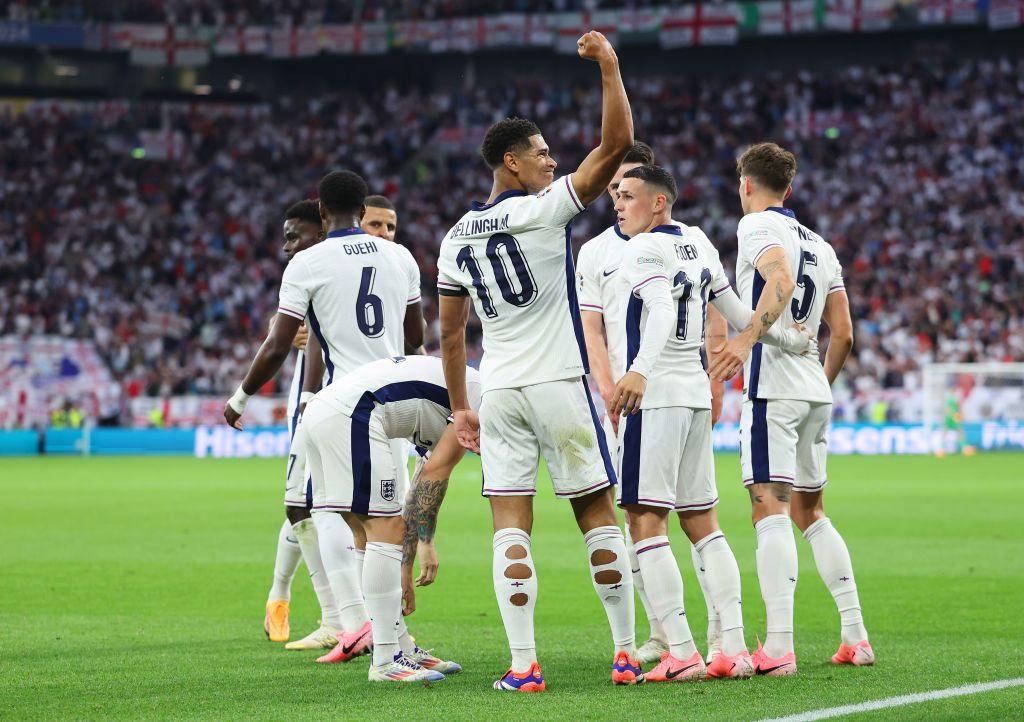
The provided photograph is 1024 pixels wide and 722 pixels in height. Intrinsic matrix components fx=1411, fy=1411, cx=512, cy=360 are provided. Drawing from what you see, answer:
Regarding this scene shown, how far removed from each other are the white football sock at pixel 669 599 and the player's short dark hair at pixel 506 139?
2.00 m

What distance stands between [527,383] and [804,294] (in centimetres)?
176

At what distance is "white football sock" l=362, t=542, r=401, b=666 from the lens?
679 centimetres

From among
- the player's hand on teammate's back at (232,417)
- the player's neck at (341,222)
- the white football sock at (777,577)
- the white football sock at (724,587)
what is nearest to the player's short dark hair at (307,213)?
the player's neck at (341,222)

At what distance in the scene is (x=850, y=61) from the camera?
4650 cm

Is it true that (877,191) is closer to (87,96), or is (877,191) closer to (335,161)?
(335,161)

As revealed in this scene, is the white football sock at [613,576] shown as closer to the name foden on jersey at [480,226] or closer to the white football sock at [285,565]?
the name foden on jersey at [480,226]

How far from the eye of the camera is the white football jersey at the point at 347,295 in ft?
25.2

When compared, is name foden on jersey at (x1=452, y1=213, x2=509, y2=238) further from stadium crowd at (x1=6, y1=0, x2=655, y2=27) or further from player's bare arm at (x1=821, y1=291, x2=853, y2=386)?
stadium crowd at (x1=6, y1=0, x2=655, y2=27)

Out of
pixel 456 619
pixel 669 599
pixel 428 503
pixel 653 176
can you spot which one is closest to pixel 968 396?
pixel 456 619

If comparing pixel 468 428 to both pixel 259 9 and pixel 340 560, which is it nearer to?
pixel 340 560

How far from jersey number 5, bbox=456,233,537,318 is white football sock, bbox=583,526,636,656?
44.4 inches

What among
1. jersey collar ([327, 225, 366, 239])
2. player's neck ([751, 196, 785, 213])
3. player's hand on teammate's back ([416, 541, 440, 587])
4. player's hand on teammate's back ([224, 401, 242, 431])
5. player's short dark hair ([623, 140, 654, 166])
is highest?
player's short dark hair ([623, 140, 654, 166])

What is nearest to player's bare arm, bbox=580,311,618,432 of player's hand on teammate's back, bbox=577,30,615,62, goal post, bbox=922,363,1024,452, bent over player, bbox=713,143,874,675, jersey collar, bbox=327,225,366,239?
bent over player, bbox=713,143,874,675

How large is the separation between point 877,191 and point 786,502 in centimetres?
3541
